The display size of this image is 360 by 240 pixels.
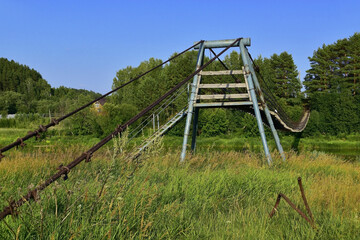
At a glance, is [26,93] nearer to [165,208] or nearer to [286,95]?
[286,95]

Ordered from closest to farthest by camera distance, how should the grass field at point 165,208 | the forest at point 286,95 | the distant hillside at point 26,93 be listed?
the grass field at point 165,208 < the forest at point 286,95 < the distant hillside at point 26,93

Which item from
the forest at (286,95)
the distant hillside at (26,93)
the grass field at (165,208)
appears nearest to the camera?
the grass field at (165,208)

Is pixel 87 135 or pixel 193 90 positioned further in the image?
pixel 87 135

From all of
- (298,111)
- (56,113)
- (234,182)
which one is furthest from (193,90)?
(56,113)

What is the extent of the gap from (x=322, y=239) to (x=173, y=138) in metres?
34.6

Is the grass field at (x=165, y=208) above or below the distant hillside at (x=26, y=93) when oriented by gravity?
below

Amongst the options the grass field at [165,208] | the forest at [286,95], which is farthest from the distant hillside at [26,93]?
the grass field at [165,208]

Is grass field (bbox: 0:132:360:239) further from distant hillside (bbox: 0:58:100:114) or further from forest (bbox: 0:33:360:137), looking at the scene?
distant hillside (bbox: 0:58:100:114)

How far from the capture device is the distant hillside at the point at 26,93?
78.7 m

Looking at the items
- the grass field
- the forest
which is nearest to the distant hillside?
the forest

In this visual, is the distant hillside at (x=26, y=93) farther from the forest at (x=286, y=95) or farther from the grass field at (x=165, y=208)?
the grass field at (x=165, y=208)

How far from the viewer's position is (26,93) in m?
101

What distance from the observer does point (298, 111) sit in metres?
39.5

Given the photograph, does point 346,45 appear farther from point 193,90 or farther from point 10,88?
point 10,88
